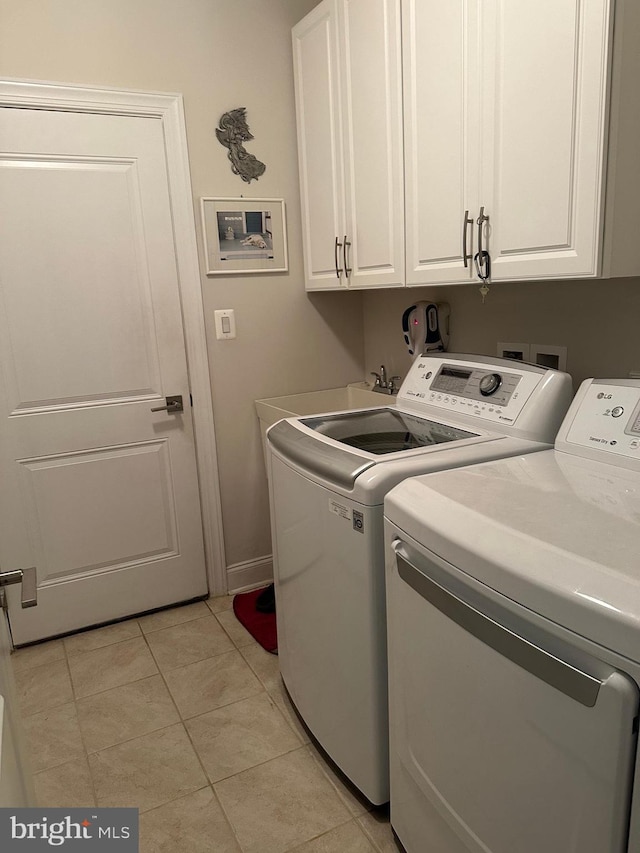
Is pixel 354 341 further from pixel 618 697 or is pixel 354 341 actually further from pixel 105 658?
pixel 618 697

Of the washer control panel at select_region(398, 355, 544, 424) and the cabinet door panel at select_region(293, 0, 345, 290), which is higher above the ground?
the cabinet door panel at select_region(293, 0, 345, 290)

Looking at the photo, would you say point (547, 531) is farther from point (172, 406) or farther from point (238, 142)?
point (238, 142)

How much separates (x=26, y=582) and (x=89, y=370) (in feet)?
5.32

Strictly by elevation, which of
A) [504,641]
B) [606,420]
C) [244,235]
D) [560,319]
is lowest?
[504,641]

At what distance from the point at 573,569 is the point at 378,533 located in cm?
57

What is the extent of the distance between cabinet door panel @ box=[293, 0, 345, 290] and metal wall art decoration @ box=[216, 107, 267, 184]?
208 mm

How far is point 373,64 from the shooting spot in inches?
79.2

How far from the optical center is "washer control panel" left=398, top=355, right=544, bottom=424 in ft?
5.42

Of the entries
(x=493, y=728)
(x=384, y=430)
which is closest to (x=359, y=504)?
(x=384, y=430)

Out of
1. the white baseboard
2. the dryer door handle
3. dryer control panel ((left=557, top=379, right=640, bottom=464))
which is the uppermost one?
dryer control panel ((left=557, top=379, right=640, bottom=464))

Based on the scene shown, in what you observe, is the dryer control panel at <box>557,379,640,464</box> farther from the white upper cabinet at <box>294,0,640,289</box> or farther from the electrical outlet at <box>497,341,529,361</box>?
the electrical outlet at <box>497,341,529,361</box>

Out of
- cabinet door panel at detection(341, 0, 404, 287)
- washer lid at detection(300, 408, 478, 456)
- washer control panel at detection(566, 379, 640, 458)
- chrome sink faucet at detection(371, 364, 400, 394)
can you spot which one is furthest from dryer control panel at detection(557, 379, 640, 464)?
chrome sink faucet at detection(371, 364, 400, 394)

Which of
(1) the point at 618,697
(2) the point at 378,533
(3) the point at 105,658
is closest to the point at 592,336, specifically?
(2) the point at 378,533

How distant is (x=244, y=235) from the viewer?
2613mm
